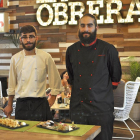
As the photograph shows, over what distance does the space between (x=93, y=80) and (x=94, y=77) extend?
0.03m

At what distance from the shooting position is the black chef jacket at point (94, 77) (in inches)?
128

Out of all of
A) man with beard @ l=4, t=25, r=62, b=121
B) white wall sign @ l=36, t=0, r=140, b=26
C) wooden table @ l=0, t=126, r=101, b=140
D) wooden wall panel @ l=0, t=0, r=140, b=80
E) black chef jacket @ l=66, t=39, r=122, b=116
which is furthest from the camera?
wooden wall panel @ l=0, t=0, r=140, b=80

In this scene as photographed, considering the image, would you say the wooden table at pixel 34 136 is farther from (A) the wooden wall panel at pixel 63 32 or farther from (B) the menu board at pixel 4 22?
(B) the menu board at pixel 4 22

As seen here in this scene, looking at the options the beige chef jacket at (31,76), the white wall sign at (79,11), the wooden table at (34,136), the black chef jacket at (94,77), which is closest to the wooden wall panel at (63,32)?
the white wall sign at (79,11)

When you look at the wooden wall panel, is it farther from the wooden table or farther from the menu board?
the wooden table

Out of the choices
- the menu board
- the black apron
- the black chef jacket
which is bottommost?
the black apron

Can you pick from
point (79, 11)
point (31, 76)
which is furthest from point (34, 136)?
point (79, 11)

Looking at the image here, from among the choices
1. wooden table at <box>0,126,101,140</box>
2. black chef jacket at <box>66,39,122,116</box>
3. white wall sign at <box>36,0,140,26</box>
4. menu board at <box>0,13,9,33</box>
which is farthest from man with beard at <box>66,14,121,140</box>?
menu board at <box>0,13,9,33</box>

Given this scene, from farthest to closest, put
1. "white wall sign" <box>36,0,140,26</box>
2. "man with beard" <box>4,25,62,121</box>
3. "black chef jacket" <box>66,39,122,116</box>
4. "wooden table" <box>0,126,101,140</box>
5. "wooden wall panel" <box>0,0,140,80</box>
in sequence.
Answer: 1. "wooden wall panel" <box>0,0,140,80</box>
2. "white wall sign" <box>36,0,140,26</box>
3. "man with beard" <box>4,25,62,121</box>
4. "black chef jacket" <box>66,39,122,116</box>
5. "wooden table" <box>0,126,101,140</box>

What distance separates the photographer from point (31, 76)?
340 cm

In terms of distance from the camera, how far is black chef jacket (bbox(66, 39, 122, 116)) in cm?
325

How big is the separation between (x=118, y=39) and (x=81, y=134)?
5193 millimetres

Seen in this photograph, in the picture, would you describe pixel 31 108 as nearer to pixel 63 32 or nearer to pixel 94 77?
pixel 94 77

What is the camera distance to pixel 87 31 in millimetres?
3275
